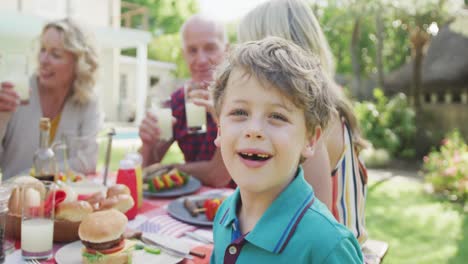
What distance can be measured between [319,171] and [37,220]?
3.47ft

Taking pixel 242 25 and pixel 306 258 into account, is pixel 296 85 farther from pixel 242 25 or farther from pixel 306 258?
pixel 242 25

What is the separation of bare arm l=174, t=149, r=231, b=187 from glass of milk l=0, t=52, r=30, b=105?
1.06 metres

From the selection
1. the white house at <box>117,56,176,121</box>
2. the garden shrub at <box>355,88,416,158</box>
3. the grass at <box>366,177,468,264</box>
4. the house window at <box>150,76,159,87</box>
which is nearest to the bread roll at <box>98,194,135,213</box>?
the grass at <box>366,177,468,264</box>

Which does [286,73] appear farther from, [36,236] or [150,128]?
[150,128]

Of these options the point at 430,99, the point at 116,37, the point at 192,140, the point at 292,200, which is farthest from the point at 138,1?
the point at 292,200

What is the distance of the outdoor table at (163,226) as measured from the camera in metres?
1.54

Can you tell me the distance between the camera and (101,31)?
43.8 feet

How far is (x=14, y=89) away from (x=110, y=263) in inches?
60.5

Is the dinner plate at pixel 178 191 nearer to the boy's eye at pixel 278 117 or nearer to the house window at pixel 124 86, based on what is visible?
the boy's eye at pixel 278 117

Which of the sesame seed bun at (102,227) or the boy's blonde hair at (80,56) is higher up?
the boy's blonde hair at (80,56)

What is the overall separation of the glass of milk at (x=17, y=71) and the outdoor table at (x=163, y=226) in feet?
3.28

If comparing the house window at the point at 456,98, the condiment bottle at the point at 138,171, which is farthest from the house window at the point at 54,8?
the condiment bottle at the point at 138,171

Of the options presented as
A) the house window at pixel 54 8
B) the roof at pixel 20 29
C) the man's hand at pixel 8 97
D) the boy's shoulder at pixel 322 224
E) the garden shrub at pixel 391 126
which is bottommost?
the garden shrub at pixel 391 126

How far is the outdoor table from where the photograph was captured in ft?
5.05
